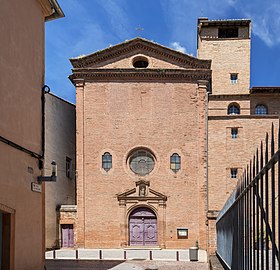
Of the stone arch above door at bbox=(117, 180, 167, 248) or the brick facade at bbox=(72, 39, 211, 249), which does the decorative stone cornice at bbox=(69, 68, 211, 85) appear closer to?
the brick facade at bbox=(72, 39, 211, 249)

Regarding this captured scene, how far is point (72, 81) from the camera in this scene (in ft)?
105

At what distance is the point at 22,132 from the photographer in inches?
420

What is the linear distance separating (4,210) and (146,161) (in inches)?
862

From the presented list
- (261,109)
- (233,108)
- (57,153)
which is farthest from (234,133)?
(57,153)

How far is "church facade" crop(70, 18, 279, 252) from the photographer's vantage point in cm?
3009

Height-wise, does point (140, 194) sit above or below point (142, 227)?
above

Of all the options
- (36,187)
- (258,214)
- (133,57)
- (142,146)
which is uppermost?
(133,57)

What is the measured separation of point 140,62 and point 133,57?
30.4 inches

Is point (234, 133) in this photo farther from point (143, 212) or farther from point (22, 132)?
point (22, 132)

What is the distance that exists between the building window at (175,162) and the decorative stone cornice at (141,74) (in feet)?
16.1

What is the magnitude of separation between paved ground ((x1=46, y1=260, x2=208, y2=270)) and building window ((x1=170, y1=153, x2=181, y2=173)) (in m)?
7.99

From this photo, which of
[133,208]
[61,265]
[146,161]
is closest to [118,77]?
[146,161]

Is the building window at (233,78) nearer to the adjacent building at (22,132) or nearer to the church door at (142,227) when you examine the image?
the church door at (142,227)

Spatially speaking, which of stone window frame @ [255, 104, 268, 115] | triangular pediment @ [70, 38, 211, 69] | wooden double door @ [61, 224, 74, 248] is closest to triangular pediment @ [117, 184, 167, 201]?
wooden double door @ [61, 224, 74, 248]
